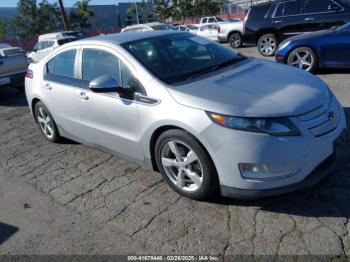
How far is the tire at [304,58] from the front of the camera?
24.5ft

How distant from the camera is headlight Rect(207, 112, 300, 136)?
2.78 metres

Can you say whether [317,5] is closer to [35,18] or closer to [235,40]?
[235,40]

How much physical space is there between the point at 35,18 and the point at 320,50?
4056 centimetres

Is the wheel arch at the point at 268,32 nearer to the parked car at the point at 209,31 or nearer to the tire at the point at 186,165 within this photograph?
the tire at the point at 186,165

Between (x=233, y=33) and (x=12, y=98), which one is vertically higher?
(x=233, y=33)

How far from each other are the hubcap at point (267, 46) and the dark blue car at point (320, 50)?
3868 millimetres

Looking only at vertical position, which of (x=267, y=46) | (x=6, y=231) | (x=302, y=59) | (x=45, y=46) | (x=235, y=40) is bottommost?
(x=6, y=231)

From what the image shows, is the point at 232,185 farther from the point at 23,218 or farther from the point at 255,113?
the point at 23,218

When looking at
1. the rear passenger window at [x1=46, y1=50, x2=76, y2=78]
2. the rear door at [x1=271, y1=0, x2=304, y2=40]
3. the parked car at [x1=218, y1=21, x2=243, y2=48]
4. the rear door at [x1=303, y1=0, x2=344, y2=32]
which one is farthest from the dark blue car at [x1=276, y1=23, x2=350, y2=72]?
the parked car at [x1=218, y1=21, x2=243, y2=48]

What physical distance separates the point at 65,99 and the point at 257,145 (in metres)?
2.72

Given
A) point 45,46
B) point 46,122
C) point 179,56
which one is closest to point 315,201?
point 179,56

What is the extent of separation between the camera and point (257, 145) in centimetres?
277

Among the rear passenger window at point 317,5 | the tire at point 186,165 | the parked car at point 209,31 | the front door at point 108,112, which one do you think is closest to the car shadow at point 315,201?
the tire at point 186,165

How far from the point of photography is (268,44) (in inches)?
454
